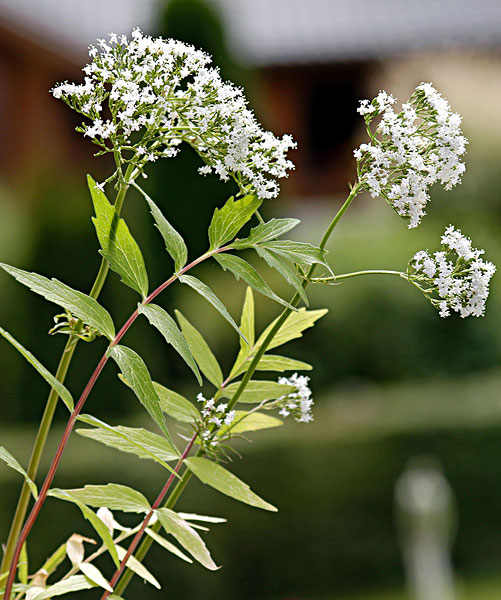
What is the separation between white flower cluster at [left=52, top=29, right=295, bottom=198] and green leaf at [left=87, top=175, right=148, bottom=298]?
41mm

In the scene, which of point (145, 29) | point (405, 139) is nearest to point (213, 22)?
point (145, 29)

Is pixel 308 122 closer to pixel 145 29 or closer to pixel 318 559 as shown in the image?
pixel 145 29

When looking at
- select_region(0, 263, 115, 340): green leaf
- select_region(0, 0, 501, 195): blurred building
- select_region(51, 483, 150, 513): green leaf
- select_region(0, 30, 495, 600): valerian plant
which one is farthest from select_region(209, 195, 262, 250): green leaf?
select_region(0, 0, 501, 195): blurred building

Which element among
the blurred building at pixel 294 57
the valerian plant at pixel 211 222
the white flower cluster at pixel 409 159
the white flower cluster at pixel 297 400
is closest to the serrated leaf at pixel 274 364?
the white flower cluster at pixel 297 400

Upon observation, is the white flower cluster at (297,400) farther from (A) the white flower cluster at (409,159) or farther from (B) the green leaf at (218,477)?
(A) the white flower cluster at (409,159)

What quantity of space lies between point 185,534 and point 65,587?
11 cm

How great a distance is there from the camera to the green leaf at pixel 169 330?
611 mm

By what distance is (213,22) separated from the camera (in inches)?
273

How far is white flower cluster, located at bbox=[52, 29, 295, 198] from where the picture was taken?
65 cm

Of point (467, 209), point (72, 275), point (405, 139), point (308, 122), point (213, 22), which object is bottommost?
point (405, 139)

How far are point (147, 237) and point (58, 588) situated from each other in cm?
562

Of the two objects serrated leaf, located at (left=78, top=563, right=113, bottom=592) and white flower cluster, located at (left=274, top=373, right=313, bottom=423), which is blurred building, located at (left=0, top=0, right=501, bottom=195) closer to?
white flower cluster, located at (left=274, top=373, right=313, bottom=423)

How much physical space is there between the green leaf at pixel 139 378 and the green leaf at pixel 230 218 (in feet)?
0.40

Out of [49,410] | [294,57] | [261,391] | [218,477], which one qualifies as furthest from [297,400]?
[294,57]
